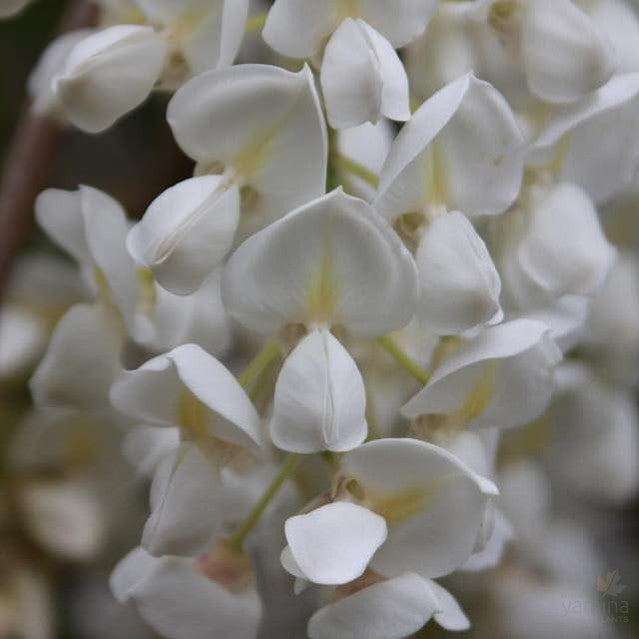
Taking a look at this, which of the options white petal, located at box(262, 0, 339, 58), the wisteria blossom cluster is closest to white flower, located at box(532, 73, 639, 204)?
the wisteria blossom cluster

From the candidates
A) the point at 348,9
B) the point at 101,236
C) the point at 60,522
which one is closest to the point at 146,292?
the point at 101,236

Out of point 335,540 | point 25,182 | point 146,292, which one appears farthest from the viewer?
point 25,182

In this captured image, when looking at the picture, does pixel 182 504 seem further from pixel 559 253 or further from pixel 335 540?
pixel 559 253

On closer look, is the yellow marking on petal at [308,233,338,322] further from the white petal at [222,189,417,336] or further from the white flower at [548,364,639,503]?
the white flower at [548,364,639,503]

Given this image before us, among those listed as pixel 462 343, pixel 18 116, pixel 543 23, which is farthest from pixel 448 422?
pixel 18 116

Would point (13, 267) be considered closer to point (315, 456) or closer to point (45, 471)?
point (45, 471)
